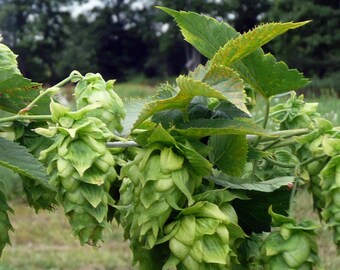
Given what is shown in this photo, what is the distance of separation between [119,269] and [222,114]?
4645 millimetres

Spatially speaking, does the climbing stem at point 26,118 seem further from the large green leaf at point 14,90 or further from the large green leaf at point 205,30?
the large green leaf at point 205,30

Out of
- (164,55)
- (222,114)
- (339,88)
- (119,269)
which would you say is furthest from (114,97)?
(164,55)

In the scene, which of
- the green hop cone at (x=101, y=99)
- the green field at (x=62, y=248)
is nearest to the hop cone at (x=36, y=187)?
the green hop cone at (x=101, y=99)

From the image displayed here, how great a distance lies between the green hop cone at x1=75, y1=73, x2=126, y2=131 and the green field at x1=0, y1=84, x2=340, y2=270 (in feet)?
12.9

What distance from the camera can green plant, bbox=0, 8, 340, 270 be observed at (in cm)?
68

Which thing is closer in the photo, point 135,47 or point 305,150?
point 305,150

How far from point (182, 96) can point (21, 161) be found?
9.3 inches

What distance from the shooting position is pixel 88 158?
667 mm

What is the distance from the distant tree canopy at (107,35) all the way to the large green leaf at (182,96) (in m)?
26.5

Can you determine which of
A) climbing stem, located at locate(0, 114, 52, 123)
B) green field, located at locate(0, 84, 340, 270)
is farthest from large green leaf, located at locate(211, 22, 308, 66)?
green field, located at locate(0, 84, 340, 270)

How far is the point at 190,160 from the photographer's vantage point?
69 cm

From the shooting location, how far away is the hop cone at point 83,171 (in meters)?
0.67

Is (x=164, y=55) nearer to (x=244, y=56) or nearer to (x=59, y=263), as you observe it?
(x=59, y=263)

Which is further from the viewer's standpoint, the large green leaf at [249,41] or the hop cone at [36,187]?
the hop cone at [36,187]
